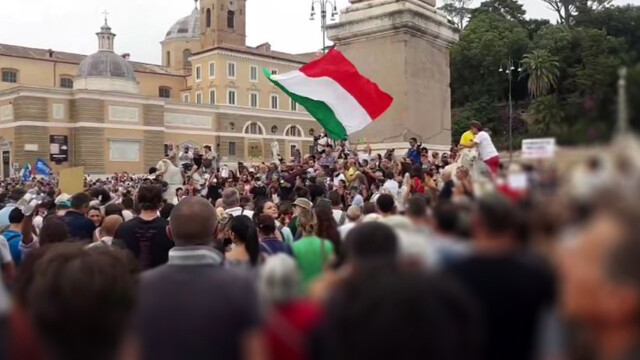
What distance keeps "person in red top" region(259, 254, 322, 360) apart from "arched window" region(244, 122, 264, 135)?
7021 cm

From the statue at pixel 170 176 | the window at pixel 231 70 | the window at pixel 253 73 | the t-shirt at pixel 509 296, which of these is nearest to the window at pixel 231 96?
the window at pixel 231 70

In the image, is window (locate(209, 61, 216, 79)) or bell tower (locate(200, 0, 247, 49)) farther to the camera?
bell tower (locate(200, 0, 247, 49))

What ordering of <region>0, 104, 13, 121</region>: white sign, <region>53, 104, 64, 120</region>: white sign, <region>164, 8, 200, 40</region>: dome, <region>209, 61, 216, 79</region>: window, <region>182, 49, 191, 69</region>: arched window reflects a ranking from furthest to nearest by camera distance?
<region>164, 8, 200, 40</region>: dome < <region>182, 49, 191, 69</region>: arched window < <region>209, 61, 216, 79</region>: window < <region>53, 104, 64, 120</region>: white sign < <region>0, 104, 13, 121</region>: white sign

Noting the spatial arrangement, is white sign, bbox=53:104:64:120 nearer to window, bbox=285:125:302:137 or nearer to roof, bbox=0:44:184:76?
roof, bbox=0:44:184:76

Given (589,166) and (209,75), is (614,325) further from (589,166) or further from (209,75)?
(209,75)

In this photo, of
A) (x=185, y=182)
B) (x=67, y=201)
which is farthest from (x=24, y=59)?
(x=67, y=201)

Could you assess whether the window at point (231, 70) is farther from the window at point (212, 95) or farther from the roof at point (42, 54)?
the roof at point (42, 54)

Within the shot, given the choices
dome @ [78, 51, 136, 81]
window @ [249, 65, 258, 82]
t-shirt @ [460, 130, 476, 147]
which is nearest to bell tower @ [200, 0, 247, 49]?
window @ [249, 65, 258, 82]

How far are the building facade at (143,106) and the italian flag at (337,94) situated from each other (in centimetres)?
5130

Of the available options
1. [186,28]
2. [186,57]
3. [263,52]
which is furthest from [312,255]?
[186,28]

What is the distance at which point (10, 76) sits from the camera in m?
76.4

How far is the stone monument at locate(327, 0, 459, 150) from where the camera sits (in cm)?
1479

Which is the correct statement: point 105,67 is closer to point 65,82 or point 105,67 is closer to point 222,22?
point 65,82

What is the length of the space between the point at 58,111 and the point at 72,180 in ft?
163
